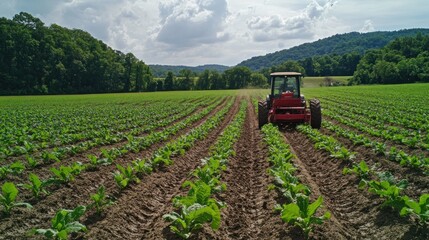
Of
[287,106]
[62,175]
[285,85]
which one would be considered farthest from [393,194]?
[285,85]

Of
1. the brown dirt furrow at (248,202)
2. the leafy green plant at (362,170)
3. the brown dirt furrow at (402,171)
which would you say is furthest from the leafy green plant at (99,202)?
the brown dirt furrow at (402,171)

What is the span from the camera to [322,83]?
102750 millimetres

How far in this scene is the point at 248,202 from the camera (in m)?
6.92

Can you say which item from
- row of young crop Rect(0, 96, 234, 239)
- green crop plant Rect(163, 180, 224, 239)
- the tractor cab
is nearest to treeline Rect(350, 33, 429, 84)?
the tractor cab

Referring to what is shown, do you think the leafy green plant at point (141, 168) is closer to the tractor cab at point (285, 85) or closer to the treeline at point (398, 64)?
the tractor cab at point (285, 85)

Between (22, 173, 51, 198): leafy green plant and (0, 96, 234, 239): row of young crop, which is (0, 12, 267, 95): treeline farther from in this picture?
(22, 173, 51, 198): leafy green plant

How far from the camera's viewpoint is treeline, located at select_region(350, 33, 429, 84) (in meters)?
83.8

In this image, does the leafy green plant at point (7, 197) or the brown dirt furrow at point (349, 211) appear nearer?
the brown dirt furrow at point (349, 211)

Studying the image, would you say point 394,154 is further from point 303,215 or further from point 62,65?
point 62,65

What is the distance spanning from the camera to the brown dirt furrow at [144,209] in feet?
17.2

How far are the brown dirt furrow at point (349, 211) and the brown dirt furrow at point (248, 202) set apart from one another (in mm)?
895

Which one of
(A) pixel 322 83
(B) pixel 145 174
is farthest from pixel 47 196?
(A) pixel 322 83

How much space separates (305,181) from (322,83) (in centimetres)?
10014

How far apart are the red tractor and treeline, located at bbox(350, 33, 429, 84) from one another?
7689 cm
